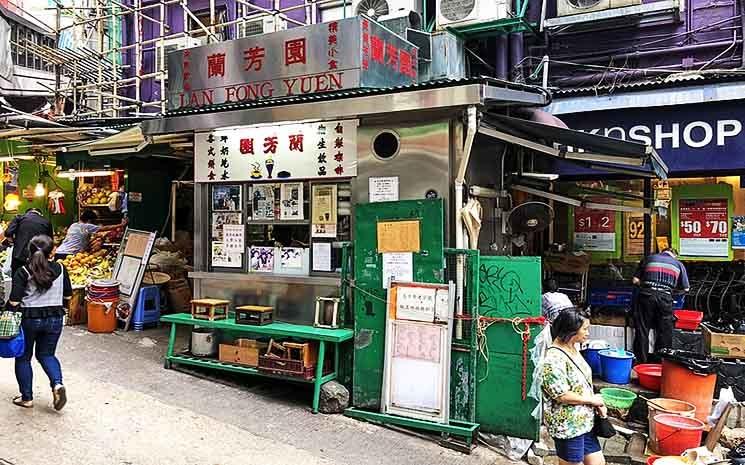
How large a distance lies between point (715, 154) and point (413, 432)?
6039mm

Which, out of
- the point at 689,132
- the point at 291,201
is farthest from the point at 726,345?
the point at 291,201

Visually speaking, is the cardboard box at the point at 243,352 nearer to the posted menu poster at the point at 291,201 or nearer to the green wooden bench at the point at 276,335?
the green wooden bench at the point at 276,335

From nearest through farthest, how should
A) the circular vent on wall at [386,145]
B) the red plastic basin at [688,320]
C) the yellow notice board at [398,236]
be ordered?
the yellow notice board at [398,236] → the circular vent on wall at [386,145] → the red plastic basin at [688,320]

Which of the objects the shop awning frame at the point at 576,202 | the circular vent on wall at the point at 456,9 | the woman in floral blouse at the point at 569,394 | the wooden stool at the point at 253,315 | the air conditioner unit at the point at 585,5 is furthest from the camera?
the circular vent on wall at the point at 456,9

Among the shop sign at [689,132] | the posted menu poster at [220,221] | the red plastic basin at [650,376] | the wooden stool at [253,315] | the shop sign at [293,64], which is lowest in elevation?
the red plastic basin at [650,376]

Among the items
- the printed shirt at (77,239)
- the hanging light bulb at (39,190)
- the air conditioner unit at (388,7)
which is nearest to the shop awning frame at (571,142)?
the air conditioner unit at (388,7)

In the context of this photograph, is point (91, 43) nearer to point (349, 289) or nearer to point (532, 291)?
point (349, 289)

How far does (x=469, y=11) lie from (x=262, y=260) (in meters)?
5.76

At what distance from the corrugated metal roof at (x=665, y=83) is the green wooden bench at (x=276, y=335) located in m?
5.84

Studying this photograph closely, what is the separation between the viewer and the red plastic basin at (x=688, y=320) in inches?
357

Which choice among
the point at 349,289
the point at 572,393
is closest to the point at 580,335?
the point at 572,393

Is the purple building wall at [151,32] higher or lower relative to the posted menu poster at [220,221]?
higher

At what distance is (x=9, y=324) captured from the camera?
232 inches

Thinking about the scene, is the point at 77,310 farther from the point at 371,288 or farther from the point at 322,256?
the point at 371,288
